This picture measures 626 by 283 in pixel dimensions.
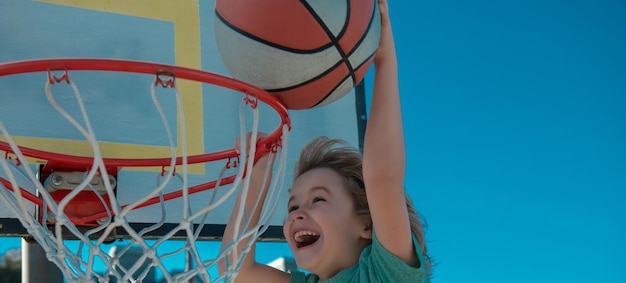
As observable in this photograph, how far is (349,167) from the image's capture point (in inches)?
84.3

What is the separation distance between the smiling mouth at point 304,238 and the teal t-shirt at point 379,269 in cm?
12

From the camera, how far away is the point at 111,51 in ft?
8.06

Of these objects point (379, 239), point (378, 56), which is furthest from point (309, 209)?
point (378, 56)

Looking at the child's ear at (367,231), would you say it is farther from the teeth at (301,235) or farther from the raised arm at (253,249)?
the raised arm at (253,249)

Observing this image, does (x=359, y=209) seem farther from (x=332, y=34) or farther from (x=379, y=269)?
(x=332, y=34)

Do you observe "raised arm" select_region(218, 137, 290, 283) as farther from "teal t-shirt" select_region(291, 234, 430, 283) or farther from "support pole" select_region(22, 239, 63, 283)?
"support pole" select_region(22, 239, 63, 283)

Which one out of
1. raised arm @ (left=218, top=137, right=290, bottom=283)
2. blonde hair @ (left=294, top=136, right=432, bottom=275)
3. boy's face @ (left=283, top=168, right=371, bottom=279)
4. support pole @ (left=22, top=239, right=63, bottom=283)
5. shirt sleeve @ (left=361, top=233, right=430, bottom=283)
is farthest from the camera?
support pole @ (left=22, top=239, right=63, bottom=283)

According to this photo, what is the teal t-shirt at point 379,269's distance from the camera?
1.81 meters

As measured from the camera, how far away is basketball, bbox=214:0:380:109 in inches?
66.6

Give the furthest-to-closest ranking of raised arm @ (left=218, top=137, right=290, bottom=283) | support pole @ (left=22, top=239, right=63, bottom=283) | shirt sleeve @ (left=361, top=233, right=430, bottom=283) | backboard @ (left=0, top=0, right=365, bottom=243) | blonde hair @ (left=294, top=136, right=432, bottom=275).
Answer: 1. support pole @ (left=22, top=239, right=63, bottom=283)
2. backboard @ (left=0, top=0, right=365, bottom=243)
3. raised arm @ (left=218, top=137, right=290, bottom=283)
4. blonde hair @ (left=294, top=136, right=432, bottom=275)
5. shirt sleeve @ (left=361, top=233, right=430, bottom=283)

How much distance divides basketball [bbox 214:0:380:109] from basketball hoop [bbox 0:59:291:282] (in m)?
0.06

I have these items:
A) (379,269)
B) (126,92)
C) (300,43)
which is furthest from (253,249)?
(300,43)

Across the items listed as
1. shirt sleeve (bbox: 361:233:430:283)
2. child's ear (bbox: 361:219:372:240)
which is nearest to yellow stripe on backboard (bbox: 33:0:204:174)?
child's ear (bbox: 361:219:372:240)

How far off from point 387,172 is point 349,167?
13.1 inches
